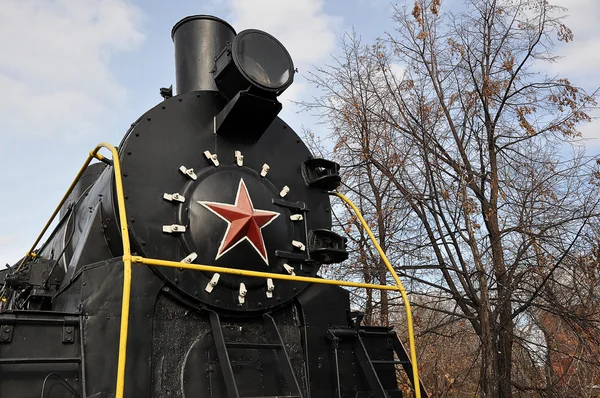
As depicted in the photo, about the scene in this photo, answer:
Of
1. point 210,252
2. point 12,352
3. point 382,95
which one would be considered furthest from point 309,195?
point 382,95

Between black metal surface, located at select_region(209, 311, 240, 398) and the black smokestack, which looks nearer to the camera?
black metal surface, located at select_region(209, 311, 240, 398)

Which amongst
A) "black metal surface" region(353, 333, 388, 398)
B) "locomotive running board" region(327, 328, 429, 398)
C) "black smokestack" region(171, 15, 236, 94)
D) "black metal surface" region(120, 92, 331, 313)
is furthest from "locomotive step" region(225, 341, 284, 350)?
"black smokestack" region(171, 15, 236, 94)

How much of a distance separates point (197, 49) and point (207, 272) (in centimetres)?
212

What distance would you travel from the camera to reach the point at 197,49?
4570 millimetres

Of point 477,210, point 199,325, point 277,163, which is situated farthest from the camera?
point 477,210

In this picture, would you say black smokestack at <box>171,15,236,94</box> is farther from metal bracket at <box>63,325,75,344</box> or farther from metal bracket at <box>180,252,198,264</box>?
metal bracket at <box>63,325,75,344</box>

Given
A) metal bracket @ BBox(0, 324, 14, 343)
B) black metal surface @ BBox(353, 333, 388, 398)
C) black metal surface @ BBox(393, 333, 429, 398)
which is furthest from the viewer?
black metal surface @ BBox(393, 333, 429, 398)

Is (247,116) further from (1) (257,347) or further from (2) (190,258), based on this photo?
(1) (257,347)

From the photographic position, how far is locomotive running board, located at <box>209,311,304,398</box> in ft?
10.2

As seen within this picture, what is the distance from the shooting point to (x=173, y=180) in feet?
11.9

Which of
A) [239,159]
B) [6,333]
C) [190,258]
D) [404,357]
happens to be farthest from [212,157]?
[404,357]

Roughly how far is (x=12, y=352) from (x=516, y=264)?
23.4 feet

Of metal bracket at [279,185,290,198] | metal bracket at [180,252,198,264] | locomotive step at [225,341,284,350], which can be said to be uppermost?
metal bracket at [279,185,290,198]

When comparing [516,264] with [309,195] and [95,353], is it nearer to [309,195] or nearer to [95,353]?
[309,195]
